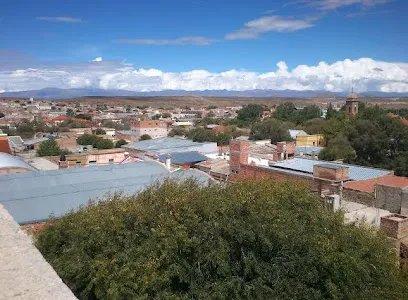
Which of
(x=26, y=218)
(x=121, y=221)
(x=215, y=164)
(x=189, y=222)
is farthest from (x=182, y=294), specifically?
(x=215, y=164)

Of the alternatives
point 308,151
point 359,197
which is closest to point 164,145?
point 308,151

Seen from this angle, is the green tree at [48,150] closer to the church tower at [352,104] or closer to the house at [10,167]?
the house at [10,167]

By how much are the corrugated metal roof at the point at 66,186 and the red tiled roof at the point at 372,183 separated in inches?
281

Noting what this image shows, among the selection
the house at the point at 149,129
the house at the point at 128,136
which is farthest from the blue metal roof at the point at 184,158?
the house at the point at 149,129

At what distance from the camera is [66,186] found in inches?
709

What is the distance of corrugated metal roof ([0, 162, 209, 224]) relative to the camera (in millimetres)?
15797

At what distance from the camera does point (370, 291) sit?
8.75 m

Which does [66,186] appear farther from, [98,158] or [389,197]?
[98,158]

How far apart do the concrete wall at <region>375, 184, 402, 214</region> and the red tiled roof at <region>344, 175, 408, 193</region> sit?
83 cm

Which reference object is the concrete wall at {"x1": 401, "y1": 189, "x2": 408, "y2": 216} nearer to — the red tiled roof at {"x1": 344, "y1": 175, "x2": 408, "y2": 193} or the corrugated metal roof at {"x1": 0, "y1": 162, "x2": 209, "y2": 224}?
the red tiled roof at {"x1": 344, "y1": 175, "x2": 408, "y2": 193}

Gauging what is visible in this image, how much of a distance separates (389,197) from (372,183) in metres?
2.33

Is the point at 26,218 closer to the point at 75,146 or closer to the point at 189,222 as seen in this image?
the point at 189,222

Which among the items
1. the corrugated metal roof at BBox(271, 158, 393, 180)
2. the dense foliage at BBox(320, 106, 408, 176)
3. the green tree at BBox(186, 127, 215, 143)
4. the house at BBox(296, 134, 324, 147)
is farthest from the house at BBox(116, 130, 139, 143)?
the corrugated metal roof at BBox(271, 158, 393, 180)

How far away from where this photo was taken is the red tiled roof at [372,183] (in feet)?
64.2
